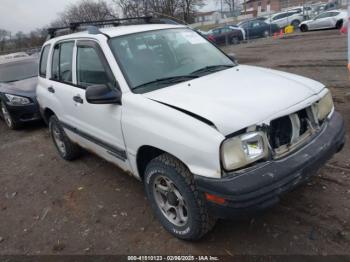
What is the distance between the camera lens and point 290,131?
2730 millimetres

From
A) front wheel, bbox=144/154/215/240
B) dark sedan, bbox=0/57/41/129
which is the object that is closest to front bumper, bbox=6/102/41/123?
dark sedan, bbox=0/57/41/129

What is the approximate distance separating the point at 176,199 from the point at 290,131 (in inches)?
44.0

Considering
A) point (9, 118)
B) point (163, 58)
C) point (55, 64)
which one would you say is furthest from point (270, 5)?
point (163, 58)

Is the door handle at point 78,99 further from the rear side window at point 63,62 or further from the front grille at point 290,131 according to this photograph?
the front grille at point 290,131

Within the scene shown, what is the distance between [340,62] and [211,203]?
28.9ft

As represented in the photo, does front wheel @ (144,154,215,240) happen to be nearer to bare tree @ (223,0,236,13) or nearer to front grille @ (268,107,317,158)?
front grille @ (268,107,317,158)

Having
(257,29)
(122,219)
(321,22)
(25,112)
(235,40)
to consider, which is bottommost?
(235,40)

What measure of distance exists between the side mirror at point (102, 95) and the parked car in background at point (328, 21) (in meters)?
22.0

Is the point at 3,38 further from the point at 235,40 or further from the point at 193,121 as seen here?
the point at 193,121

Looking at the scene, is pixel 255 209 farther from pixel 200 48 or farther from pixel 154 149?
pixel 200 48

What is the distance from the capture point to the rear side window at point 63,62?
4.17m

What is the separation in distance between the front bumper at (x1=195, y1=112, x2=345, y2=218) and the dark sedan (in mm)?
5640

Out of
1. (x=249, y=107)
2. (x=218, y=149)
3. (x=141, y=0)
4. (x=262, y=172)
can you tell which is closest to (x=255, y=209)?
(x=262, y=172)

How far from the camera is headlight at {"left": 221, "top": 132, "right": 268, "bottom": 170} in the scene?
94.3 inches
